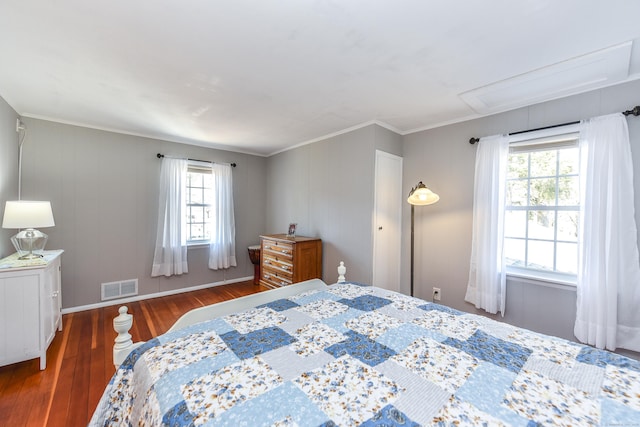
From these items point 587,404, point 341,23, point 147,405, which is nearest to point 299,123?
point 341,23

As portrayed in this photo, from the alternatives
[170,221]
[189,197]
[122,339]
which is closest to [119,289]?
[170,221]

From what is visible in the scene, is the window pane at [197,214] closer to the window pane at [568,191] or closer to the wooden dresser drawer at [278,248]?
the wooden dresser drawer at [278,248]

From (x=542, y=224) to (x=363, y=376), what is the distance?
2563 mm

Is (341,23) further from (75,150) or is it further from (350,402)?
(75,150)

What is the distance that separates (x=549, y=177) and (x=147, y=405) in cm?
335

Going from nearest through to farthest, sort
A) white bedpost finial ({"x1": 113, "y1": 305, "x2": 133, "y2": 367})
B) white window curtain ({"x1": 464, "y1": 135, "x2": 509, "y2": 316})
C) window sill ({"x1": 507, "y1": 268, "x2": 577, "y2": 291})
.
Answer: white bedpost finial ({"x1": 113, "y1": 305, "x2": 133, "y2": 367}), window sill ({"x1": 507, "y1": 268, "x2": 577, "y2": 291}), white window curtain ({"x1": 464, "y1": 135, "x2": 509, "y2": 316})

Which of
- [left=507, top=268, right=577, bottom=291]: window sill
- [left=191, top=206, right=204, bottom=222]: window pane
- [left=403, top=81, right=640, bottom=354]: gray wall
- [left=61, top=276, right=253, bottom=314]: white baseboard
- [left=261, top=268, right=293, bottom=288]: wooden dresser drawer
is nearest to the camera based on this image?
[left=403, top=81, right=640, bottom=354]: gray wall

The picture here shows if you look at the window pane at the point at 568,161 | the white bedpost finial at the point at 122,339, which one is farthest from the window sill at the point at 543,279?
the white bedpost finial at the point at 122,339

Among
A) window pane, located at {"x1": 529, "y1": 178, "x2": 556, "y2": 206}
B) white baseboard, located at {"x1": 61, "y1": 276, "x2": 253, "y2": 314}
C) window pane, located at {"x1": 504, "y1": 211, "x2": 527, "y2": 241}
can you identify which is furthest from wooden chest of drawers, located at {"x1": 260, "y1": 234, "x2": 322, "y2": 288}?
window pane, located at {"x1": 529, "y1": 178, "x2": 556, "y2": 206}

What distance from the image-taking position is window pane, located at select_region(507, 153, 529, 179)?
2570mm

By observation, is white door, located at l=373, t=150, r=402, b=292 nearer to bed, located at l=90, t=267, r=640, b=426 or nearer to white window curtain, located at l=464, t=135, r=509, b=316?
white window curtain, located at l=464, t=135, r=509, b=316

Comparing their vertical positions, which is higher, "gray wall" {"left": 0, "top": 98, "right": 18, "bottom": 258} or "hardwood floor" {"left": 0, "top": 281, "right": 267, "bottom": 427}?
"gray wall" {"left": 0, "top": 98, "right": 18, "bottom": 258}

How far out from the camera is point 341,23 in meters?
A: 1.46

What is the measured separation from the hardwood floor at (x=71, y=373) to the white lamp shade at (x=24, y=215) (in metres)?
1.17
